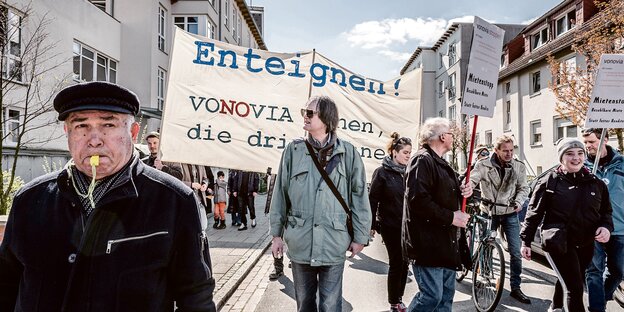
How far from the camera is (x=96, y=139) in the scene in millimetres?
1665

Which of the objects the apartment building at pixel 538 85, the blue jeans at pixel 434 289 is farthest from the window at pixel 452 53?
the blue jeans at pixel 434 289

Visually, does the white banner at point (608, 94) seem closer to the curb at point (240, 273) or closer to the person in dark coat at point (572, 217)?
the person in dark coat at point (572, 217)

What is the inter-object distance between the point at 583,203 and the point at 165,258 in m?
3.86

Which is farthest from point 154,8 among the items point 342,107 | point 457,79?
point 457,79

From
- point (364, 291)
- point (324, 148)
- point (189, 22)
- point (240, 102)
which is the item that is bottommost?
point (364, 291)

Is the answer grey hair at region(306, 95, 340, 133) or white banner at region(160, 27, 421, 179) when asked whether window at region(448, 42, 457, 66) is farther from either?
grey hair at region(306, 95, 340, 133)

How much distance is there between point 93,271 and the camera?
1524 mm

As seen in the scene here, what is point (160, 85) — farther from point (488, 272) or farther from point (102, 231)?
point (102, 231)

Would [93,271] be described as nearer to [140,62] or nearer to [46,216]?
[46,216]

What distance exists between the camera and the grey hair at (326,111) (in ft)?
11.3

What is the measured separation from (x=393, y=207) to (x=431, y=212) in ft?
5.11

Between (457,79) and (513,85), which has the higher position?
Answer: (457,79)

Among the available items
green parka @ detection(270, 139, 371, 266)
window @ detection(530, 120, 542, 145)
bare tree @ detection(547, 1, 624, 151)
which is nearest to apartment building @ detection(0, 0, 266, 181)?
green parka @ detection(270, 139, 371, 266)

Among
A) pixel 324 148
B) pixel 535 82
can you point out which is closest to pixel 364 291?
pixel 324 148
